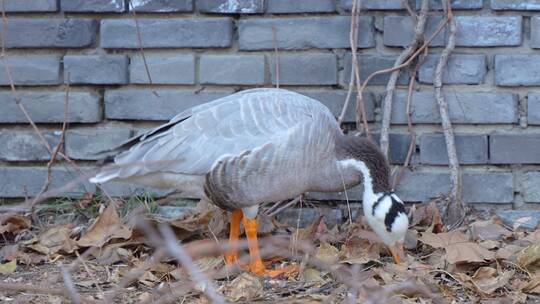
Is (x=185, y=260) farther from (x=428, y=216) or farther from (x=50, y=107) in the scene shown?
(x=50, y=107)

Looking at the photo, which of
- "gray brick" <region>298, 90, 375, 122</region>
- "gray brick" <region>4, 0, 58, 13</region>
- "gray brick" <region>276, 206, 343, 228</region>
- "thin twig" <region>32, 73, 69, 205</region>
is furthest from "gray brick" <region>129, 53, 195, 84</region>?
Answer: "gray brick" <region>276, 206, 343, 228</region>

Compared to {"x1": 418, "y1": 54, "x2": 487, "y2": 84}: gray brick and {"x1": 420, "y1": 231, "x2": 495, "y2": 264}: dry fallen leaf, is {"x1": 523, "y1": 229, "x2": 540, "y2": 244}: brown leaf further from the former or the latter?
{"x1": 418, "y1": 54, "x2": 487, "y2": 84}: gray brick

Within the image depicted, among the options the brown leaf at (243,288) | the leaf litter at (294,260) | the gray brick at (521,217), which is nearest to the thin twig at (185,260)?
the leaf litter at (294,260)

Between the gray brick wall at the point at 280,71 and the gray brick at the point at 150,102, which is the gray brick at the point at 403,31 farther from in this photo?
the gray brick at the point at 150,102

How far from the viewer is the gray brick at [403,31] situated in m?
4.39

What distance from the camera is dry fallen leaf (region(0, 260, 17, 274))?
3949 millimetres

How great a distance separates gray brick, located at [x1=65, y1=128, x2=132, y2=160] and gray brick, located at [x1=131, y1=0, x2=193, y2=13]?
0.66 m

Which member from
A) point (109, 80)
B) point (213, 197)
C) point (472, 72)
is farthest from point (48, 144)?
point (472, 72)

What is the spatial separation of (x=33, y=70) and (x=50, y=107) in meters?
0.22

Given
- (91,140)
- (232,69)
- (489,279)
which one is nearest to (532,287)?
(489,279)

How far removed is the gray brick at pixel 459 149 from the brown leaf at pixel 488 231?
0.35 m

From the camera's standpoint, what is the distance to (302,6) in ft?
14.5

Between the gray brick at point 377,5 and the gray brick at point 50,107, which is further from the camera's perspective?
the gray brick at point 50,107

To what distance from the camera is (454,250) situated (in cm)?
382
